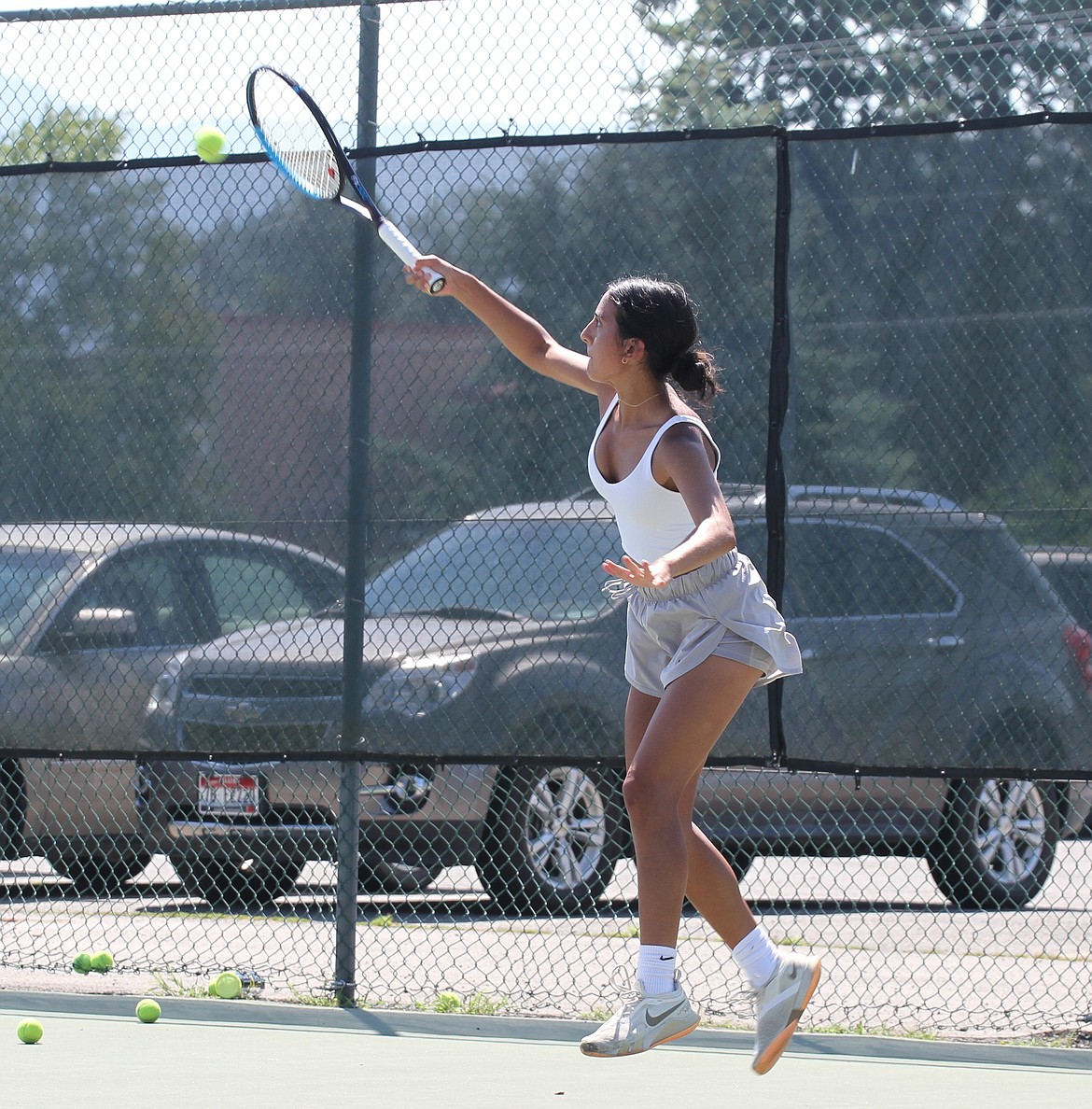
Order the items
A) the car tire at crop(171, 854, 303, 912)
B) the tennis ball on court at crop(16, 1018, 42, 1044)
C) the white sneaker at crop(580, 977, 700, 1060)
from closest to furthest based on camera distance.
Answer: the white sneaker at crop(580, 977, 700, 1060), the tennis ball on court at crop(16, 1018, 42, 1044), the car tire at crop(171, 854, 303, 912)

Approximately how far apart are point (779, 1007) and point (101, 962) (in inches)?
104

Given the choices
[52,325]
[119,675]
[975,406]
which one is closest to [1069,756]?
[975,406]

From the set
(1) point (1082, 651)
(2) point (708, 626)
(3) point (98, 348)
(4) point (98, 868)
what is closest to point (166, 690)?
(3) point (98, 348)

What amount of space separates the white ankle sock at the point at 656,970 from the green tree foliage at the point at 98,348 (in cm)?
248

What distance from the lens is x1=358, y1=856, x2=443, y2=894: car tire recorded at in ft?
21.7

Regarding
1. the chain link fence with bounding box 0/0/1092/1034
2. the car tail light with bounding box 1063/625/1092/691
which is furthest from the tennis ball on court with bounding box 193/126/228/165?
the car tail light with bounding box 1063/625/1092/691

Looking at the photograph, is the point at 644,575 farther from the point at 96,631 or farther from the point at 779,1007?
the point at 96,631

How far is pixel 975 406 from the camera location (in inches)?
207

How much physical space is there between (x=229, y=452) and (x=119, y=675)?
31.4 inches

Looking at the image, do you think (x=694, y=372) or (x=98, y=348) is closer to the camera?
(x=694, y=372)

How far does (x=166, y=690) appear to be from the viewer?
19.0 feet

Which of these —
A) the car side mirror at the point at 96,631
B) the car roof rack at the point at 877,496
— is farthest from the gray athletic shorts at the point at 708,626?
the car side mirror at the point at 96,631

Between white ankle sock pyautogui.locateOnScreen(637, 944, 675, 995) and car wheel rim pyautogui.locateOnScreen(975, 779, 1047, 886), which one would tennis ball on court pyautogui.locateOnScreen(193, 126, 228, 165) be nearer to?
white ankle sock pyautogui.locateOnScreen(637, 944, 675, 995)

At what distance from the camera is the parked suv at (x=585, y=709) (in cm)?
524
